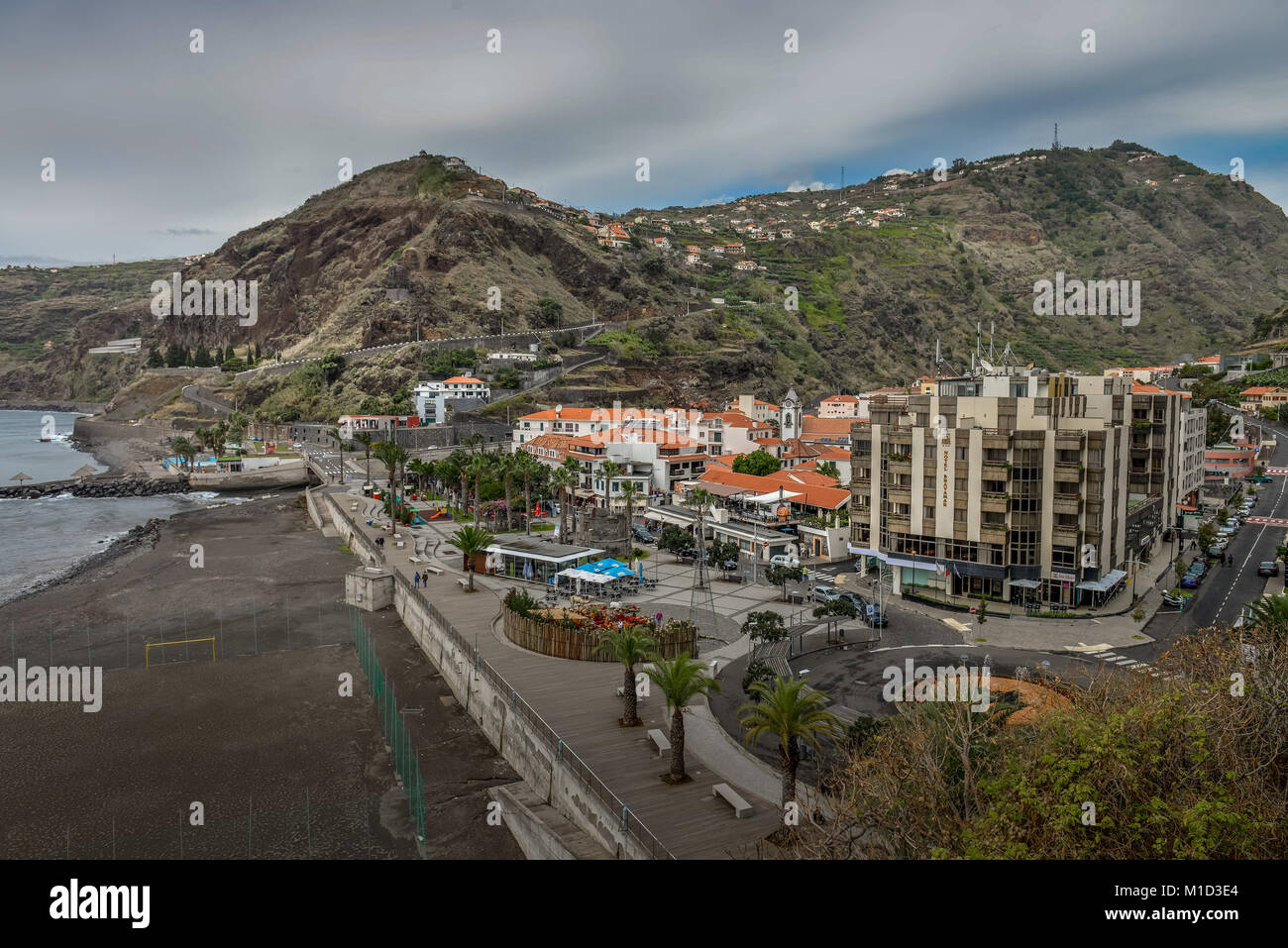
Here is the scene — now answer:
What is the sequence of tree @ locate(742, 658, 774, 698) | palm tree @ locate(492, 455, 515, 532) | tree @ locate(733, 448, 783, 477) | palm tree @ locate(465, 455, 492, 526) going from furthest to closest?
tree @ locate(733, 448, 783, 477) < palm tree @ locate(465, 455, 492, 526) < palm tree @ locate(492, 455, 515, 532) < tree @ locate(742, 658, 774, 698)

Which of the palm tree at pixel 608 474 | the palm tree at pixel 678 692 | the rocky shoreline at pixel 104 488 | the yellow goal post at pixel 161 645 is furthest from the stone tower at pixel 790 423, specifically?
the palm tree at pixel 678 692

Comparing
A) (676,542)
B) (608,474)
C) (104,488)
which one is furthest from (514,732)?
(104,488)

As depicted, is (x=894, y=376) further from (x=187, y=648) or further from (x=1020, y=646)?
(x=187, y=648)

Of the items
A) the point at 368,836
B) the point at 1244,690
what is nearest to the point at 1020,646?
the point at 1244,690

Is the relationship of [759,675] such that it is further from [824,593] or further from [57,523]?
[57,523]

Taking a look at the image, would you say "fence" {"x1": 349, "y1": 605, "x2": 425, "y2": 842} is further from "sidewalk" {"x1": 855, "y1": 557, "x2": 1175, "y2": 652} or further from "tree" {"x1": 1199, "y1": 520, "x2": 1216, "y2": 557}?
"tree" {"x1": 1199, "y1": 520, "x2": 1216, "y2": 557}

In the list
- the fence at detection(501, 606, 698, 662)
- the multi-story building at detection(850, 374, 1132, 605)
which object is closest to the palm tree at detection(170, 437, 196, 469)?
the fence at detection(501, 606, 698, 662)

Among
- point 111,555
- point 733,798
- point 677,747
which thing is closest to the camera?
point 733,798
